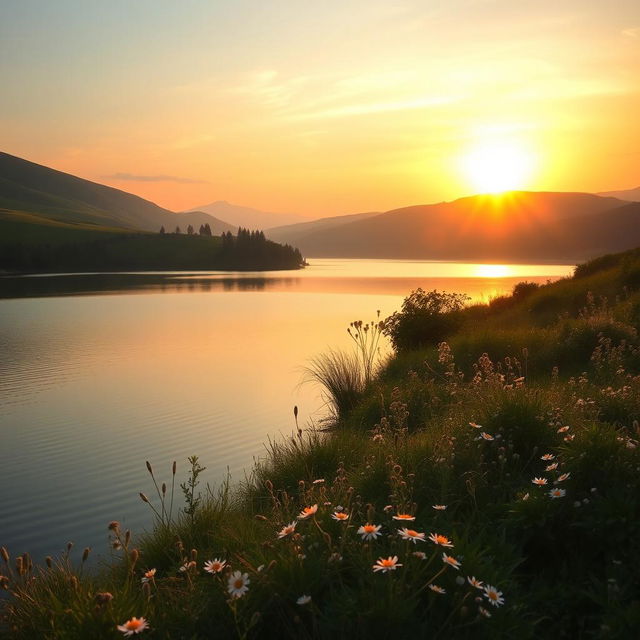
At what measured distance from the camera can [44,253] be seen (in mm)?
150125

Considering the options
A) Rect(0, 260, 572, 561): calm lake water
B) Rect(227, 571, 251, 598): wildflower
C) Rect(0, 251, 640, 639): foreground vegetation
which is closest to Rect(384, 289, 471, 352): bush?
Rect(0, 260, 572, 561): calm lake water

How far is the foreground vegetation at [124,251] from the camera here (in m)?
149

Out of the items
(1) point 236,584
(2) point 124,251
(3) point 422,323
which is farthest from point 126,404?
(2) point 124,251

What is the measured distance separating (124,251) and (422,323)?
161 m

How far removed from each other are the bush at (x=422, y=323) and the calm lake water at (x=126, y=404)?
391 centimetres

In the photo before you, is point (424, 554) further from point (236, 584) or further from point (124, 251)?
point (124, 251)

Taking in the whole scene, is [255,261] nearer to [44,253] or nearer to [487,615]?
[44,253]

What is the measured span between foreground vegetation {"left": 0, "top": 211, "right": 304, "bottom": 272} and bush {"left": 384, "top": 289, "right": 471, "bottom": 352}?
135336mm

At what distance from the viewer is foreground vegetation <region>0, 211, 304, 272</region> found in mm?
149250

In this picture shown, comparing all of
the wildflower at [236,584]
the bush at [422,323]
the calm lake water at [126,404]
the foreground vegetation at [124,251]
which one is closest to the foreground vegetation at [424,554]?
the wildflower at [236,584]

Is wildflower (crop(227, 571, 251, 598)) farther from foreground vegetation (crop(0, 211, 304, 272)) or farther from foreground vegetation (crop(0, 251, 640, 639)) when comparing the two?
foreground vegetation (crop(0, 211, 304, 272))

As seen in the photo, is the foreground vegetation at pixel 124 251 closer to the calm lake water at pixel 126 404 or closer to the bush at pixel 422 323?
the calm lake water at pixel 126 404

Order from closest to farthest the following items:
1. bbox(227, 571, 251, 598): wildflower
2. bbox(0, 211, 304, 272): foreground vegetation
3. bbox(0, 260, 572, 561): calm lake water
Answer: bbox(227, 571, 251, 598): wildflower < bbox(0, 260, 572, 561): calm lake water < bbox(0, 211, 304, 272): foreground vegetation

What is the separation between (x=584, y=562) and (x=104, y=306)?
51.3 m
